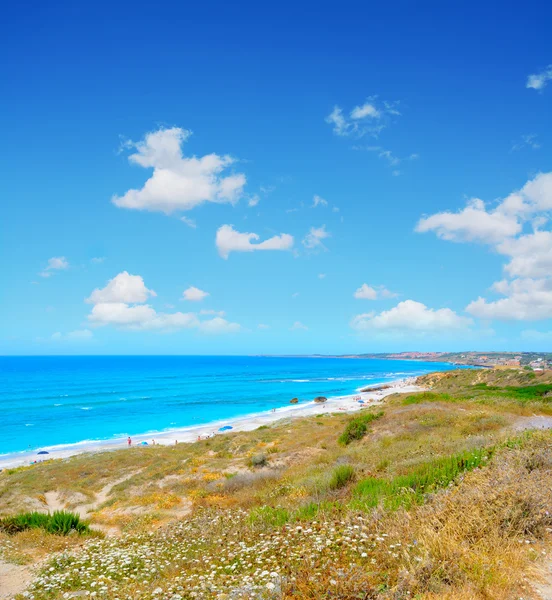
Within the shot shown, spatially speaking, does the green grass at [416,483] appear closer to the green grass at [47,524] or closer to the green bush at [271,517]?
the green bush at [271,517]

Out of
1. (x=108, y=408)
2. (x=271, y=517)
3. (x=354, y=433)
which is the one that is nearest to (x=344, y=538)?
(x=271, y=517)

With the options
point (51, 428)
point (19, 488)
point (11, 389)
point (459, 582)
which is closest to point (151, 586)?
point (459, 582)

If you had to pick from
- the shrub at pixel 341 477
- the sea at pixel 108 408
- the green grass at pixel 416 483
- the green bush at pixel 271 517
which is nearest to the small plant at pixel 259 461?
the shrub at pixel 341 477

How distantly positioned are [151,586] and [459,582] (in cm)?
464

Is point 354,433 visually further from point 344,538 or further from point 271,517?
point 344,538

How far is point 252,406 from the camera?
79.4 meters

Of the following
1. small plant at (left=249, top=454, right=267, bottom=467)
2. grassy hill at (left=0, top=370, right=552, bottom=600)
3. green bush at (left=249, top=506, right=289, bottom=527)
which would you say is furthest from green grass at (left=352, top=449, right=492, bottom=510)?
small plant at (left=249, top=454, right=267, bottom=467)

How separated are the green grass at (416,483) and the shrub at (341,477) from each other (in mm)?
1419

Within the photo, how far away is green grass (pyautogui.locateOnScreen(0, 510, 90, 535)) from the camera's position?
12282 mm

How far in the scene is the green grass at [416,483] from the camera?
7761mm

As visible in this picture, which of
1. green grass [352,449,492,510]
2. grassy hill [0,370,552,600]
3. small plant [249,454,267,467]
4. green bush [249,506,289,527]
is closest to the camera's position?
grassy hill [0,370,552,600]

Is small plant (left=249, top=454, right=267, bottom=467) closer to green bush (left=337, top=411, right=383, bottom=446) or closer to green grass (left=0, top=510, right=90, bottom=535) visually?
green bush (left=337, top=411, right=383, bottom=446)

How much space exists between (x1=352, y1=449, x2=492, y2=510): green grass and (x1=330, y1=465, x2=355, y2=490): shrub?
142cm

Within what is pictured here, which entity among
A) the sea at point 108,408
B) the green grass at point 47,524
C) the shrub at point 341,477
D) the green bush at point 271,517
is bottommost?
the sea at point 108,408
